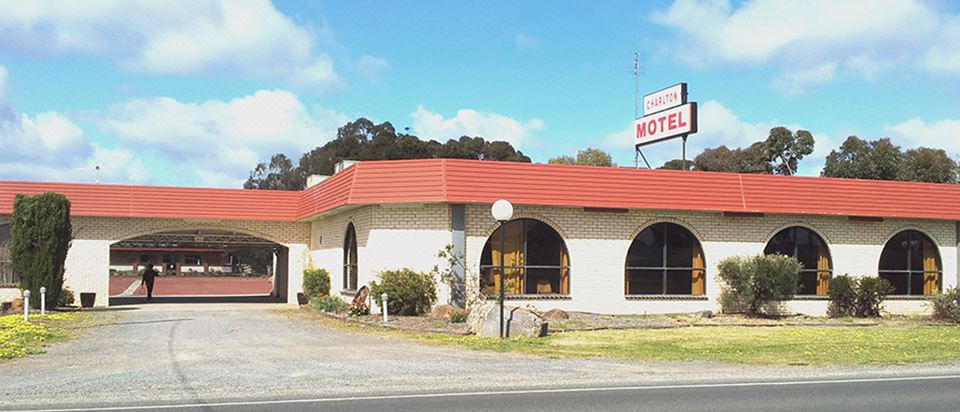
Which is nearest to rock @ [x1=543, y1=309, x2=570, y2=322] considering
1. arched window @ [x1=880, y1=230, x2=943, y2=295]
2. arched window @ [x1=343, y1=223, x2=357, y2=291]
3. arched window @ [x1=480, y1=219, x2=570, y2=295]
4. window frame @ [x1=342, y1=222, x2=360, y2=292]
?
arched window @ [x1=480, y1=219, x2=570, y2=295]

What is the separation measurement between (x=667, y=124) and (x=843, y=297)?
30.5 feet

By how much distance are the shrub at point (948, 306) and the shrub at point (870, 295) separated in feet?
4.40

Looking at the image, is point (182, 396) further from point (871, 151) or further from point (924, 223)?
point (871, 151)

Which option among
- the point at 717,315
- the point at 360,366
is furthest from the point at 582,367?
the point at 717,315

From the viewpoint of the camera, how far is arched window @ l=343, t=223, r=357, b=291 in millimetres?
26406

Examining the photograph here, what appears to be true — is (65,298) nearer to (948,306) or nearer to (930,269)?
(948,306)

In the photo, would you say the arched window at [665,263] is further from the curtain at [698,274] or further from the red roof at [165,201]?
the red roof at [165,201]

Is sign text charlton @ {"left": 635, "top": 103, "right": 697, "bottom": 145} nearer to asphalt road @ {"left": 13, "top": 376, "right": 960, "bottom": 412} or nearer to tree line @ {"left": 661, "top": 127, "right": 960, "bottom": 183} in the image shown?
asphalt road @ {"left": 13, "top": 376, "right": 960, "bottom": 412}

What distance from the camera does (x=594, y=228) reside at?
2472cm

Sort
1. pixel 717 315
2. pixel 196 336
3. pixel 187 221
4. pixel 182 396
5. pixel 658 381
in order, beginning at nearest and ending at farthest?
pixel 182 396, pixel 658 381, pixel 196 336, pixel 717 315, pixel 187 221

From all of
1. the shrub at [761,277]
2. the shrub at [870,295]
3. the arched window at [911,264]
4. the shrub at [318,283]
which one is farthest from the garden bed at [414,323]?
the arched window at [911,264]

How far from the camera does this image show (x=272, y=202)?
31.1 m

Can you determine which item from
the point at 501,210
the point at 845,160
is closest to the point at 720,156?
the point at 845,160

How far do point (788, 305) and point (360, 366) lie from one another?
16068mm
